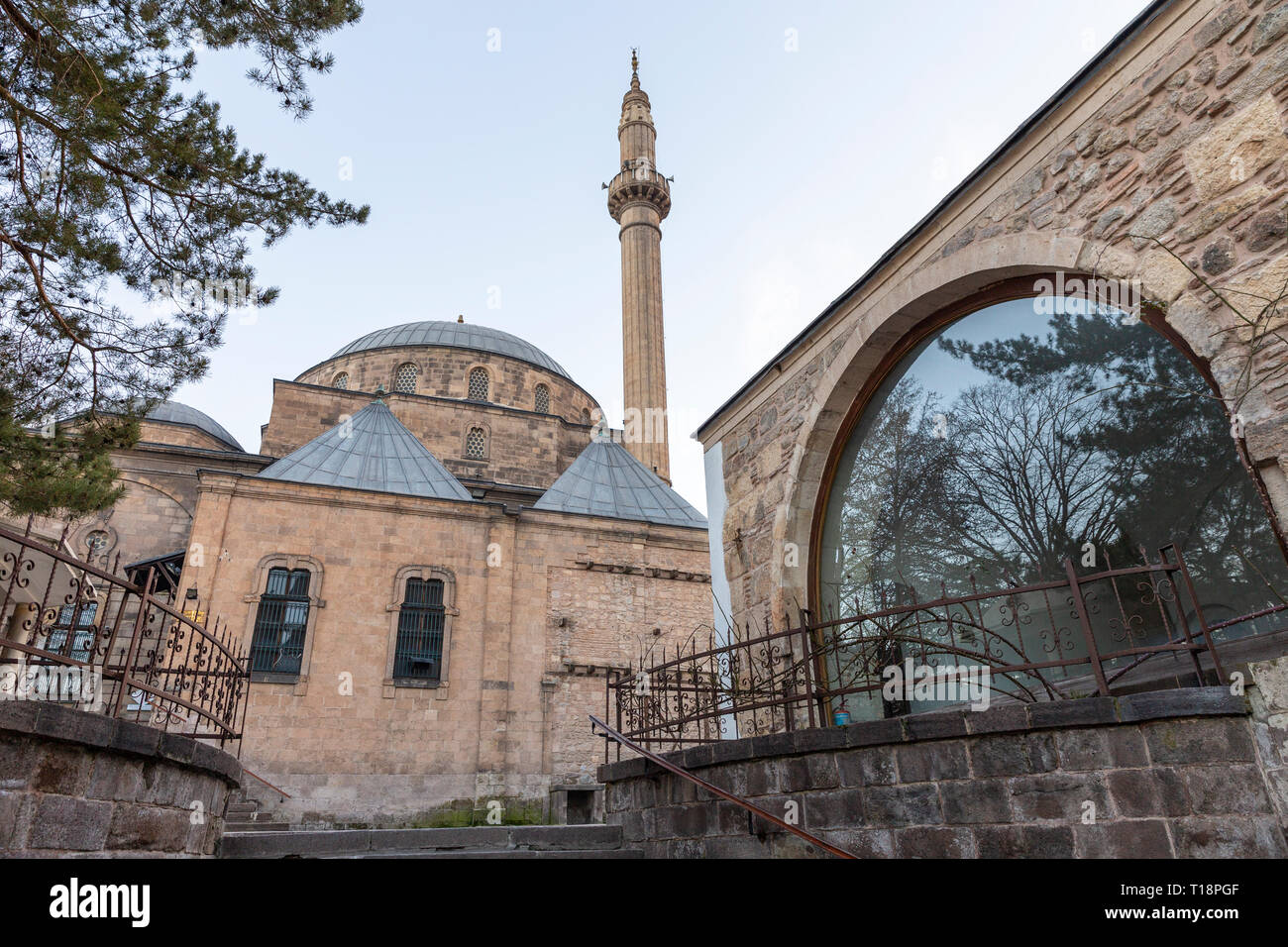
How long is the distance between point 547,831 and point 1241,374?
6.38 metres

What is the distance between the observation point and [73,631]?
4648 millimetres

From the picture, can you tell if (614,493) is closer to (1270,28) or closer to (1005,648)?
(1005,648)

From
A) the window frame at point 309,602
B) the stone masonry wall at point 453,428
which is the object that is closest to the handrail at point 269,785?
the window frame at point 309,602

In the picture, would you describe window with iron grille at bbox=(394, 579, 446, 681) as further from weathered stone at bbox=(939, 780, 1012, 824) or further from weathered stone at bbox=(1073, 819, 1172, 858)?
weathered stone at bbox=(1073, 819, 1172, 858)

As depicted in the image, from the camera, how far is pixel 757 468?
854cm

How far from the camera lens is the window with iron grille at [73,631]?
15.1 feet

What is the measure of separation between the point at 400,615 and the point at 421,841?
8.17 meters

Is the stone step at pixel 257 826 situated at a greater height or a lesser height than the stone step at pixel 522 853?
greater

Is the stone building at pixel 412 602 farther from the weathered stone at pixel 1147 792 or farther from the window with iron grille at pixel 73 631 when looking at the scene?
the weathered stone at pixel 1147 792

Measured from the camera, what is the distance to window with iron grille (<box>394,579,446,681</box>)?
14.9 metres

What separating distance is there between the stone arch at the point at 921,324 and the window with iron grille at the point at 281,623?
9.22 meters

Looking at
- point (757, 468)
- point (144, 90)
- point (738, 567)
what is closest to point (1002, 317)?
point (757, 468)

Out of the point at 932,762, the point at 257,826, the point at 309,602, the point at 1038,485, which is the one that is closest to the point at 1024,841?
the point at 932,762
